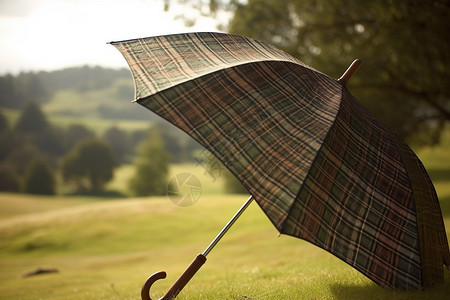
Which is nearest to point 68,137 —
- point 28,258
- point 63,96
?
point 63,96

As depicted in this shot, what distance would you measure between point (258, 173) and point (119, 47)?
212 cm

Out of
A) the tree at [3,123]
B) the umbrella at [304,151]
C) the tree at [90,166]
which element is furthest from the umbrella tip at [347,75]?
the tree at [3,123]

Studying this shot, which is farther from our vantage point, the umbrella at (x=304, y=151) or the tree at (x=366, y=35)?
the tree at (x=366, y=35)

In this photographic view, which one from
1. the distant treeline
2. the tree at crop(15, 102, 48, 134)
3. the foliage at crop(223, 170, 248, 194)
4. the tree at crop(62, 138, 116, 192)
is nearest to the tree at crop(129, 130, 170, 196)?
the foliage at crop(223, 170, 248, 194)

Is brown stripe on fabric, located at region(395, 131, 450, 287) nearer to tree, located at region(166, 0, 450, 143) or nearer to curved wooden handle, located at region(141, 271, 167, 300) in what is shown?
curved wooden handle, located at region(141, 271, 167, 300)

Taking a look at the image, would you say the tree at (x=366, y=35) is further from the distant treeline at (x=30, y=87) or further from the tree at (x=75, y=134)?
the distant treeline at (x=30, y=87)

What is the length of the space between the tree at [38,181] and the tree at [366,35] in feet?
222

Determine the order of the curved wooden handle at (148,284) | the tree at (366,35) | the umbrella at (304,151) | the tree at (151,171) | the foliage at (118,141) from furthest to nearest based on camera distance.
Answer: the foliage at (118,141) → the tree at (151,171) → the tree at (366,35) → the curved wooden handle at (148,284) → the umbrella at (304,151)

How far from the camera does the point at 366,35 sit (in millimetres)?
16922

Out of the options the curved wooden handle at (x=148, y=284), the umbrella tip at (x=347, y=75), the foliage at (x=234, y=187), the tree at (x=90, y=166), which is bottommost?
the tree at (x=90, y=166)

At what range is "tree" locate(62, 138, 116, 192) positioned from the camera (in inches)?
3268

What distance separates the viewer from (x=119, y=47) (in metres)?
4.28

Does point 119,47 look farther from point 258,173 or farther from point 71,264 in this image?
point 71,264

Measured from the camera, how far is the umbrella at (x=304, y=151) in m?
3.32
